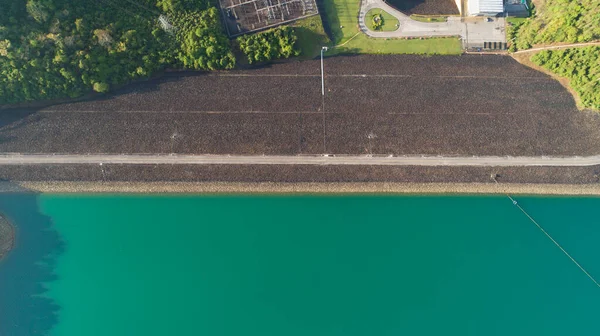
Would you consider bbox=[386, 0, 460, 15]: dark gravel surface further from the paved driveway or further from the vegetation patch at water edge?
the vegetation patch at water edge

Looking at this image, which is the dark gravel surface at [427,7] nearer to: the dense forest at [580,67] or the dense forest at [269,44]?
the dense forest at [580,67]

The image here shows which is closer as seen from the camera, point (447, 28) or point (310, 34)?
point (310, 34)

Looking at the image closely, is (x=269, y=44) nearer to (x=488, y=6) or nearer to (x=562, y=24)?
(x=488, y=6)

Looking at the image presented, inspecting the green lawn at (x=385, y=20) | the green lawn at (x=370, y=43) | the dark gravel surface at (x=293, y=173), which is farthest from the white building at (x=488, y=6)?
the dark gravel surface at (x=293, y=173)

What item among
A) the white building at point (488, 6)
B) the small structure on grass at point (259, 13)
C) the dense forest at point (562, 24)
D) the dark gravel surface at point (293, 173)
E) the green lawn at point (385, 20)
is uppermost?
the small structure on grass at point (259, 13)

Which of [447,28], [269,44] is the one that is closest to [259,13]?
[269,44]

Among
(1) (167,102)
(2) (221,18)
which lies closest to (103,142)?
(1) (167,102)
